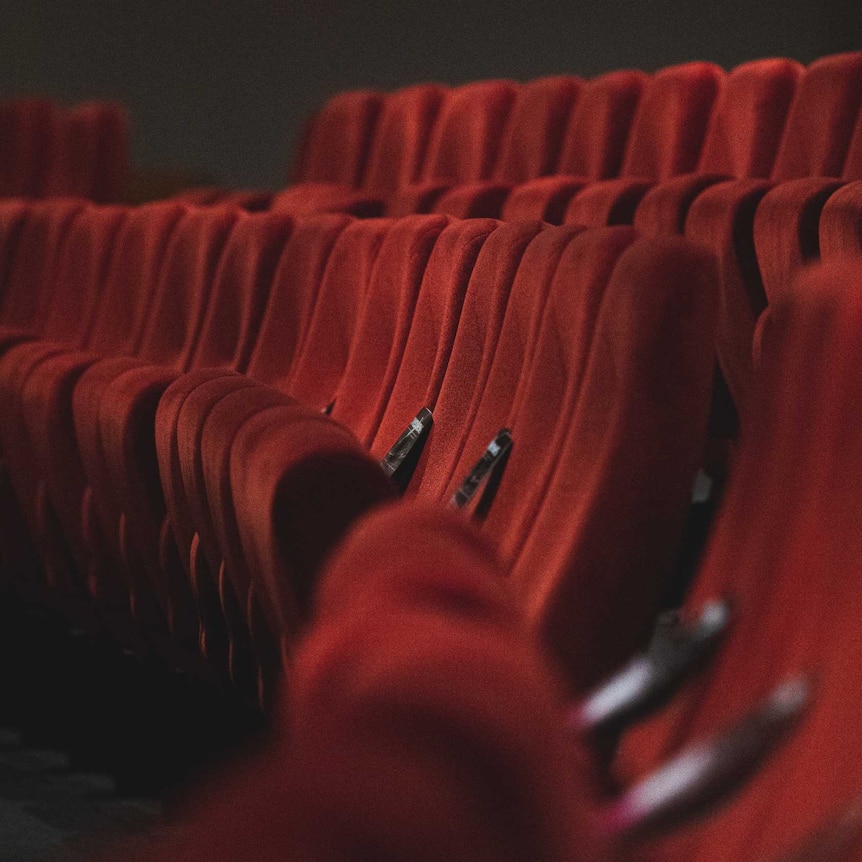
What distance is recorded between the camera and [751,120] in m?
0.60

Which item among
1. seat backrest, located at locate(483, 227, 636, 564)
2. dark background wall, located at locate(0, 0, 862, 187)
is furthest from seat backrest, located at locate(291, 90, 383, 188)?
seat backrest, located at locate(483, 227, 636, 564)

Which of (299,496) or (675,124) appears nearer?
(299,496)

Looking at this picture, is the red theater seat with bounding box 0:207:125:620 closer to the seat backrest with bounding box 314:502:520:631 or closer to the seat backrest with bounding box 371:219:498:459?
Result: the seat backrest with bounding box 371:219:498:459

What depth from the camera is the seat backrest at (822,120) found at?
1.76ft

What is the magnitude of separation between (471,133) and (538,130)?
0.06 m

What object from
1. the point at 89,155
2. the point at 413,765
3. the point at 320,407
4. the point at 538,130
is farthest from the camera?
the point at 89,155

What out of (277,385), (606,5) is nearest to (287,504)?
(277,385)

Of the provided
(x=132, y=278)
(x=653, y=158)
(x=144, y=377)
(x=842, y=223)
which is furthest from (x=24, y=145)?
(x=842, y=223)

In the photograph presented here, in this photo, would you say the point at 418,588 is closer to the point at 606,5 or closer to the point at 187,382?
the point at 187,382

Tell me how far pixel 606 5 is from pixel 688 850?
2.61 feet

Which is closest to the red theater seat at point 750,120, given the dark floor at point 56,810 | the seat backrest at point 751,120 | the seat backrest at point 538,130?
the seat backrest at point 751,120

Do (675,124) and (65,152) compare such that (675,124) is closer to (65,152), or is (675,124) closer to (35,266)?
(35,266)

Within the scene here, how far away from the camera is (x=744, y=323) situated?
1.42 ft

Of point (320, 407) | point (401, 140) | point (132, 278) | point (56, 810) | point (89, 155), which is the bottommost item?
point (56, 810)
